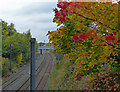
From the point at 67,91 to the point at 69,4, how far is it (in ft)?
24.8

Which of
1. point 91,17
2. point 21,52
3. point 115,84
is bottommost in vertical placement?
point 115,84

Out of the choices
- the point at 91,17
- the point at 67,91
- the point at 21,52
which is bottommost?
the point at 67,91

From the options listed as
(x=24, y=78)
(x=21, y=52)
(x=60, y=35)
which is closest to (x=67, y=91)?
(x=24, y=78)

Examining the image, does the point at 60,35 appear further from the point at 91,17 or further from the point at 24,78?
the point at 24,78

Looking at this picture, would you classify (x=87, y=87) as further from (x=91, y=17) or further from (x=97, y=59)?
(x=91, y=17)

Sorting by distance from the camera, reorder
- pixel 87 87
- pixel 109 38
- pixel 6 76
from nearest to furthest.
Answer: pixel 109 38 < pixel 87 87 < pixel 6 76

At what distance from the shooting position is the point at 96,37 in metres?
3.85

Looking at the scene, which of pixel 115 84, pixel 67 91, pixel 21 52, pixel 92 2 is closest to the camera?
pixel 92 2

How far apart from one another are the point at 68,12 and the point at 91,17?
0.63 m

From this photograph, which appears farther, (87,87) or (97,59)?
(87,87)

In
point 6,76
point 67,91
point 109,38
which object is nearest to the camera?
point 109,38

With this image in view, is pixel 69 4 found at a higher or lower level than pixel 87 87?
higher

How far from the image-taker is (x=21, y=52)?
20.0 meters

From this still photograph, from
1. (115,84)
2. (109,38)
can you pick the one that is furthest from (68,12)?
(115,84)
